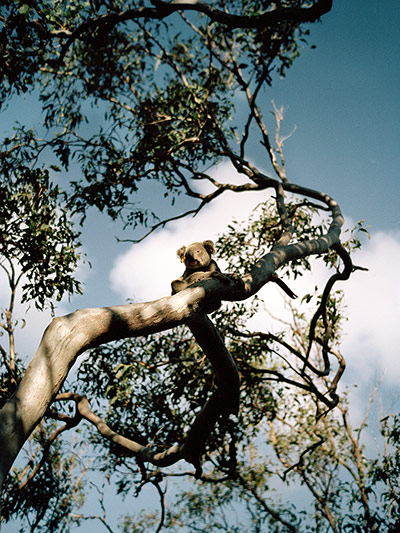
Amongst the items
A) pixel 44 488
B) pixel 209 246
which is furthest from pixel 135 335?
pixel 44 488

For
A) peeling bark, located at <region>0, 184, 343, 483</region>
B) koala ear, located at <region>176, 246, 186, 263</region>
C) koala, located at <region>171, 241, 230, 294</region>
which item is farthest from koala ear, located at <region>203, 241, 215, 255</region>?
peeling bark, located at <region>0, 184, 343, 483</region>

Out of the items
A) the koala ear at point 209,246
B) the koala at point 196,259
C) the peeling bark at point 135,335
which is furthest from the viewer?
the koala ear at point 209,246

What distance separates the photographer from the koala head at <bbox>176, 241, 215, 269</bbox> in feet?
16.6

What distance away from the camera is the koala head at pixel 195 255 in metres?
5.06

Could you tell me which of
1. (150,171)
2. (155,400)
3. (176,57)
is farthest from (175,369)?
(176,57)

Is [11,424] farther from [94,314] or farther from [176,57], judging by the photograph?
[176,57]

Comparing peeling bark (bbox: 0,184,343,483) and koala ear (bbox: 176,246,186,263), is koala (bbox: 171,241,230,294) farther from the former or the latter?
peeling bark (bbox: 0,184,343,483)

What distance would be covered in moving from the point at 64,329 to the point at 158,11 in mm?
4990

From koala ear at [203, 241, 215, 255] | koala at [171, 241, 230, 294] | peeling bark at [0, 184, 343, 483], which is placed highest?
koala ear at [203, 241, 215, 255]

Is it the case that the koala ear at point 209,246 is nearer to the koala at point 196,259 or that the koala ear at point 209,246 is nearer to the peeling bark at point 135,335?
the koala at point 196,259

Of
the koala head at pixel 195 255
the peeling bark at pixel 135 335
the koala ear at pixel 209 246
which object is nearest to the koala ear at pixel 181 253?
the koala head at pixel 195 255

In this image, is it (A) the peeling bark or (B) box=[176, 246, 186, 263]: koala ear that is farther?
(B) box=[176, 246, 186, 263]: koala ear

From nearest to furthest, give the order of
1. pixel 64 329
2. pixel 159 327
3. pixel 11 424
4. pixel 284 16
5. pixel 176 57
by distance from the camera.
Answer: pixel 11 424 → pixel 64 329 → pixel 159 327 → pixel 284 16 → pixel 176 57

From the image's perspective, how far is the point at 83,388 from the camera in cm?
959
